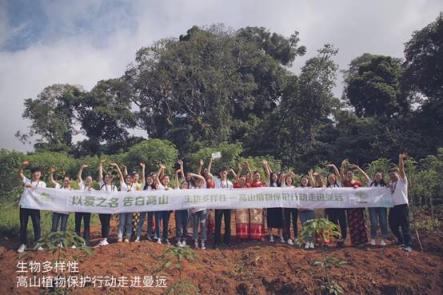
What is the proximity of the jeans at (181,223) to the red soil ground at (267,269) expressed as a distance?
0.56 meters

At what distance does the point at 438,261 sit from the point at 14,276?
818cm

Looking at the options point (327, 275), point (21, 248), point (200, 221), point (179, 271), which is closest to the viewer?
point (327, 275)

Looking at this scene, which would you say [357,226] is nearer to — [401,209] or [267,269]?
[401,209]

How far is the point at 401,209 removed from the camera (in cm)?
1026

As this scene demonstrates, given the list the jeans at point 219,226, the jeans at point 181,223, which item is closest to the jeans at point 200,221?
the jeans at point 181,223

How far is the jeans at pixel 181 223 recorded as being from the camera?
10.7 meters

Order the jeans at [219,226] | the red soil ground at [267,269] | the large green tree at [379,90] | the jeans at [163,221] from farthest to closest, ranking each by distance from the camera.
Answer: the large green tree at [379,90]
the jeans at [219,226]
the jeans at [163,221]
the red soil ground at [267,269]

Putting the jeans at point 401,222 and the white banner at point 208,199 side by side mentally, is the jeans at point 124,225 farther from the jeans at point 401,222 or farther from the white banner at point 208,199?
the jeans at point 401,222

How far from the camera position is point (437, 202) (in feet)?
42.2

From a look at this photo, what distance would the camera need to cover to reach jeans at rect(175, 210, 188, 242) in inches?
420

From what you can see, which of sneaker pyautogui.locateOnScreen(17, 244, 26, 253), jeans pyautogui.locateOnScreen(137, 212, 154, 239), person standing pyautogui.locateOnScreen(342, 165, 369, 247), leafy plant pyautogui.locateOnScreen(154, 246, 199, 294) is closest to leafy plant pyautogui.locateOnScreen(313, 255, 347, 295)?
person standing pyautogui.locateOnScreen(342, 165, 369, 247)

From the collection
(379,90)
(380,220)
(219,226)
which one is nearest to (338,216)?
(380,220)

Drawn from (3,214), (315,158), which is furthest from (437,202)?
(315,158)

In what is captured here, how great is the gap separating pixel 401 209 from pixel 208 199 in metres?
4.05
